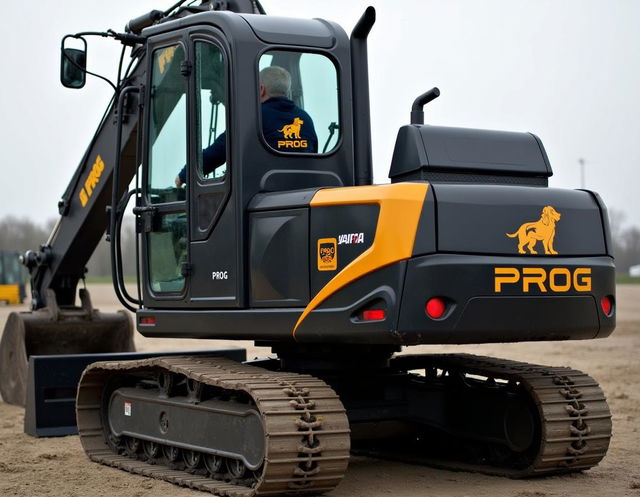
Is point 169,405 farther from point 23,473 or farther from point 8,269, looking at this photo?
point 8,269

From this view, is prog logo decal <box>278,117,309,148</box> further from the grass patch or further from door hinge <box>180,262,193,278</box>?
the grass patch

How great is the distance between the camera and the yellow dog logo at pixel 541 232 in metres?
6.59

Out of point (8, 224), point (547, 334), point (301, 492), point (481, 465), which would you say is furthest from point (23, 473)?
point (8, 224)

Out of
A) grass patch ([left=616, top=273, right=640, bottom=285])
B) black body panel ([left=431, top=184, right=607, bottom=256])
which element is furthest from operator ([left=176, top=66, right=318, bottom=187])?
grass patch ([left=616, top=273, right=640, bottom=285])

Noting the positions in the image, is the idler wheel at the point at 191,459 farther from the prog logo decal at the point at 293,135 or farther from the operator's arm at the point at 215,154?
the prog logo decal at the point at 293,135

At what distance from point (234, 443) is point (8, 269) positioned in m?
35.9

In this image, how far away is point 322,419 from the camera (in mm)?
6414

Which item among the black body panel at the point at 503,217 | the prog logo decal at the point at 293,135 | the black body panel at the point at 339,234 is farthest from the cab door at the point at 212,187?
the black body panel at the point at 503,217

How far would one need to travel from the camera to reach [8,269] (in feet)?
135

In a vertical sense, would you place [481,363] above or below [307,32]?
below

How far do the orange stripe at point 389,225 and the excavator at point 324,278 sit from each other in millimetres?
11

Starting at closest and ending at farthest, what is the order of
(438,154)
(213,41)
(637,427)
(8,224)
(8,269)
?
(438,154) < (213,41) < (637,427) < (8,269) < (8,224)

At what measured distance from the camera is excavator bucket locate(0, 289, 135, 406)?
1095 centimetres

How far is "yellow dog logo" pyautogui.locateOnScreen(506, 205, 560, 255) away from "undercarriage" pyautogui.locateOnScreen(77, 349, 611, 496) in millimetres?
1128
